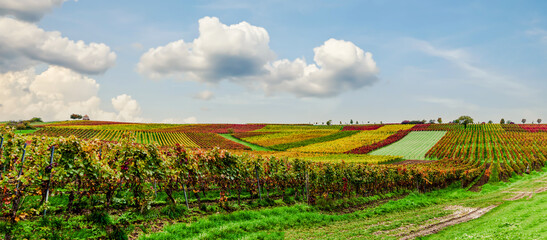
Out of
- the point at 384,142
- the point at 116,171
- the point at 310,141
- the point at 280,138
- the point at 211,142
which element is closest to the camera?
the point at 116,171

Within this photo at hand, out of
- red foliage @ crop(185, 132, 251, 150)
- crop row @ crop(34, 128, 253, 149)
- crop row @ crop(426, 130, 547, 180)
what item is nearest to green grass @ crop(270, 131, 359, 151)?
red foliage @ crop(185, 132, 251, 150)

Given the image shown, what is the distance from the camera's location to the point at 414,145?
287 ft

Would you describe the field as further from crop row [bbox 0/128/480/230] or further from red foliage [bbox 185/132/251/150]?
red foliage [bbox 185/132/251/150]

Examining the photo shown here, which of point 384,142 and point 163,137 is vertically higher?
point 163,137

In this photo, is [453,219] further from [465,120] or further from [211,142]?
[465,120]

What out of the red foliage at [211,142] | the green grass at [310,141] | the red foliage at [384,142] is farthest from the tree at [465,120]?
the red foliage at [211,142]

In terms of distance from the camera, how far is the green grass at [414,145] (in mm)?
74875

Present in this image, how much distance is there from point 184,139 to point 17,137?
7731cm

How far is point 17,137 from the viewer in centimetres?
1241

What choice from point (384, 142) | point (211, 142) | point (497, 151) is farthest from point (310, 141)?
point (497, 151)

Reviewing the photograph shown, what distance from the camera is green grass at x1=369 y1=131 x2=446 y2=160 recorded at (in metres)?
74.9

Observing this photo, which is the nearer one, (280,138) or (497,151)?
(497,151)

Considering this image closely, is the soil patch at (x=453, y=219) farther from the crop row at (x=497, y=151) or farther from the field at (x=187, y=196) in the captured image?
the crop row at (x=497, y=151)

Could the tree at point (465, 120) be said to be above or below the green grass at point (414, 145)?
above
